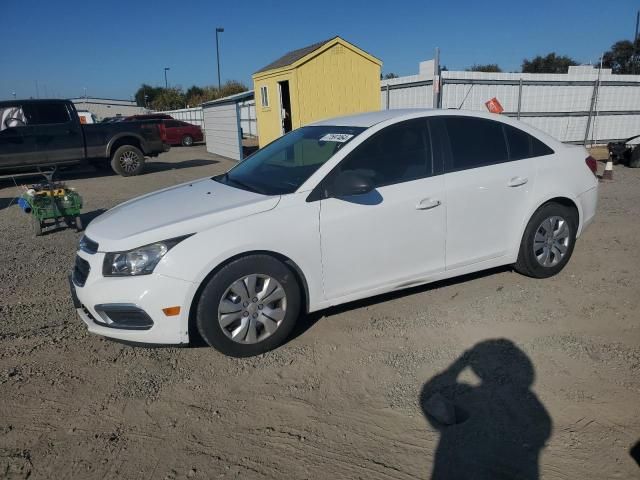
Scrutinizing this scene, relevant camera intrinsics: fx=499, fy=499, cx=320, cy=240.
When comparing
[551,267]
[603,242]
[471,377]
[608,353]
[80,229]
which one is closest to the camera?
[471,377]

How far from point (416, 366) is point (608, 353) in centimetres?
137

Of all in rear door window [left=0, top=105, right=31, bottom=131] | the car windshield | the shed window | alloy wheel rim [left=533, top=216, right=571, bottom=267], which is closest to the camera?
the car windshield

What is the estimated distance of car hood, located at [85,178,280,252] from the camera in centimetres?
329

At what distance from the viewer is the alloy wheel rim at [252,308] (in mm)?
3357

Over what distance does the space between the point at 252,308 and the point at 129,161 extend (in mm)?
12003

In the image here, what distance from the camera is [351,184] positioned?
3.54 metres

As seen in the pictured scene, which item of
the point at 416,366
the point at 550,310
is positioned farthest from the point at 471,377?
the point at 550,310

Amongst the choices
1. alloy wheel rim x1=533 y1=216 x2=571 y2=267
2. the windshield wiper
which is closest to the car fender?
the windshield wiper

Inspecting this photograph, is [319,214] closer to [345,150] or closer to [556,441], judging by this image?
[345,150]

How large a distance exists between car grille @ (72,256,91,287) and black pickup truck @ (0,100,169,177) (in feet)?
33.1

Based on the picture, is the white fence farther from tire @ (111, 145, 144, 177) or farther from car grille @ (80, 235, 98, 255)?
car grille @ (80, 235, 98, 255)

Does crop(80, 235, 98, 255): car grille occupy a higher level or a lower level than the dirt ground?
higher

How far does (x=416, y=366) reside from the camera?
338cm

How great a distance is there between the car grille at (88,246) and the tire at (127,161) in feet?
36.2
